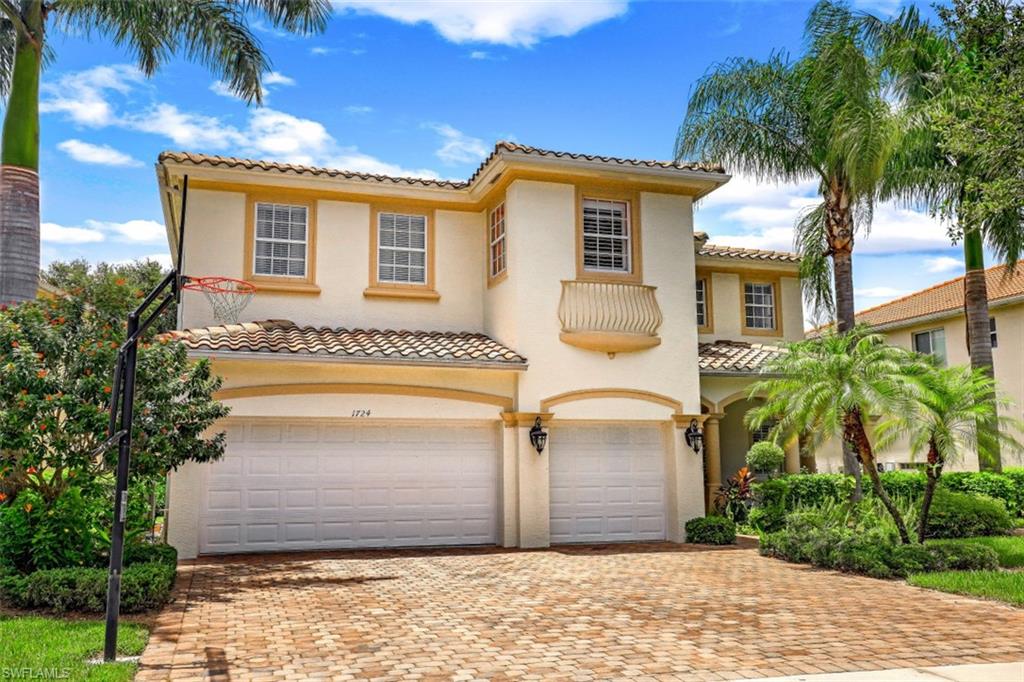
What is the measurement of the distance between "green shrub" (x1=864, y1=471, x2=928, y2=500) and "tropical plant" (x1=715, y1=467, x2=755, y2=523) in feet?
8.07

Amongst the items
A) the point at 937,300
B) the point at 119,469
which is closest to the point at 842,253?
the point at 937,300

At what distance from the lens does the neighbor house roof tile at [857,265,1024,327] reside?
92.7 ft

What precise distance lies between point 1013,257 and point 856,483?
24.7 ft

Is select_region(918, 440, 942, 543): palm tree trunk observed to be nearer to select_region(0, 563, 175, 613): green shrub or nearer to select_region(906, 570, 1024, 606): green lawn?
select_region(906, 570, 1024, 606): green lawn

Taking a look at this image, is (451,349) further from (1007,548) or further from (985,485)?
(985,485)

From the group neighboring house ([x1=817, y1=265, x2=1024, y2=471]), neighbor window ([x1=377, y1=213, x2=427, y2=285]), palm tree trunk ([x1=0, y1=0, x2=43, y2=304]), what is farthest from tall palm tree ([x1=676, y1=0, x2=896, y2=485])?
palm tree trunk ([x1=0, y1=0, x2=43, y2=304])

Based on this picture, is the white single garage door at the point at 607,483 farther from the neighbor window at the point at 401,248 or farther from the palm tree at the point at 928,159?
the palm tree at the point at 928,159

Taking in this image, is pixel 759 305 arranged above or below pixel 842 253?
below

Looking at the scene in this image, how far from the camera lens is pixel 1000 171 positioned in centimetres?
1228

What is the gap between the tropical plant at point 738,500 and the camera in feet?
63.6

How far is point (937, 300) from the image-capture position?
31766 mm

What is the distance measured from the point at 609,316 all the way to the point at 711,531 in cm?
456

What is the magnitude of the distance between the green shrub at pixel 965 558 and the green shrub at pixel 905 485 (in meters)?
5.38

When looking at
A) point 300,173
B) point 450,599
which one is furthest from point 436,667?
point 300,173
